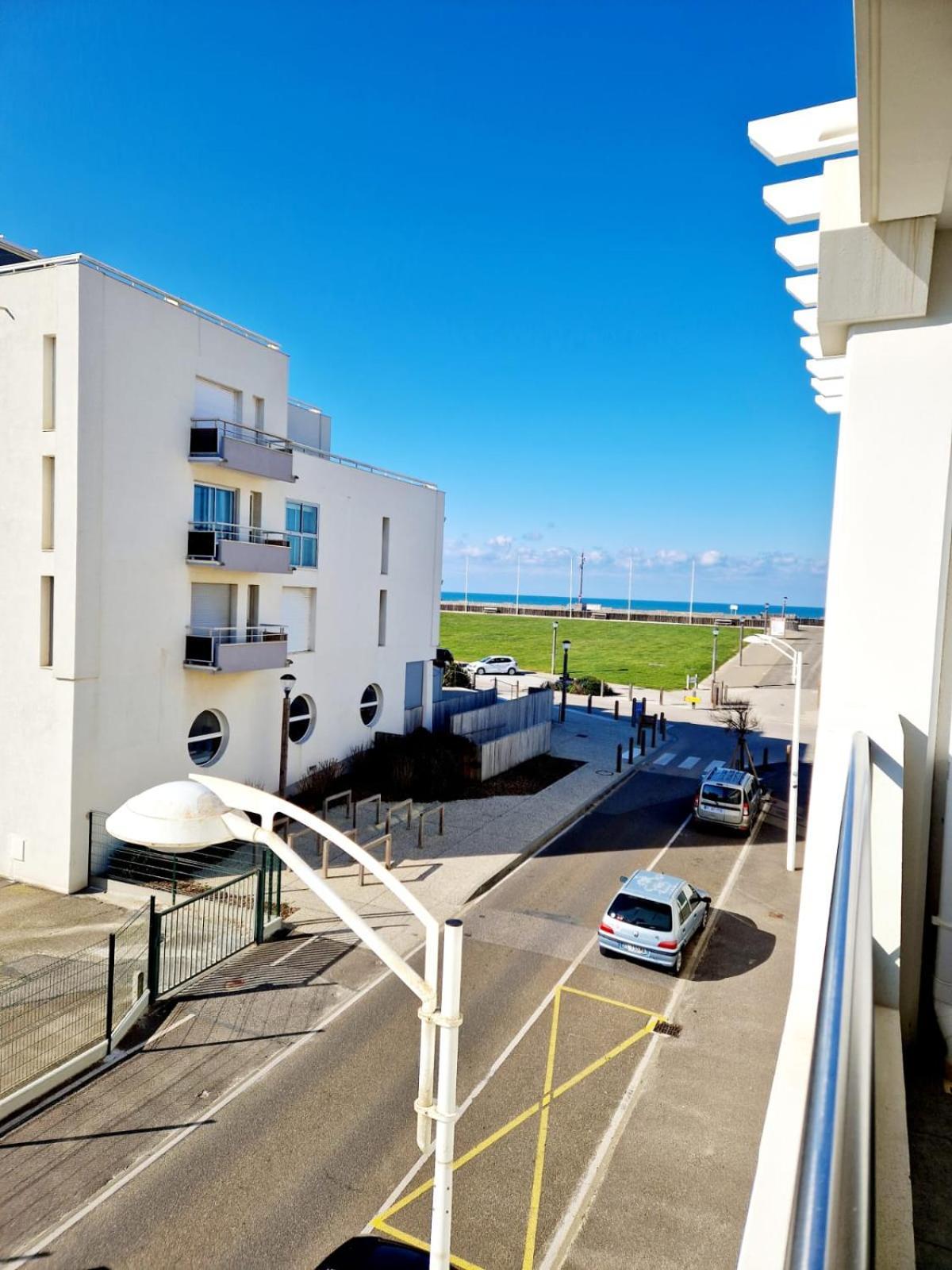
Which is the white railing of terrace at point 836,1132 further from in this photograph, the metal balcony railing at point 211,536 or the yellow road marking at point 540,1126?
the metal balcony railing at point 211,536

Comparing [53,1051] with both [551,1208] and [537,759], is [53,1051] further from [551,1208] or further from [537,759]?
[537,759]

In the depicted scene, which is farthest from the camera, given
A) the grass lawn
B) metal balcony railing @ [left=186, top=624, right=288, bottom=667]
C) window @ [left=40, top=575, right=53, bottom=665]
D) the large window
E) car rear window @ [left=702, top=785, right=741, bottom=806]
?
the grass lawn

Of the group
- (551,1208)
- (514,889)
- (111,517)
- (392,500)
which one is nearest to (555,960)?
(514,889)

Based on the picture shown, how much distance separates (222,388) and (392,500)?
8.12 m

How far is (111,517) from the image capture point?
54.5 ft

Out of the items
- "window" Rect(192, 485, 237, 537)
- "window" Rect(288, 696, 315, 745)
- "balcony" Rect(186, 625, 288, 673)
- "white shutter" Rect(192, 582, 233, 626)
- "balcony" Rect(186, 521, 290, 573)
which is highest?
"window" Rect(192, 485, 237, 537)

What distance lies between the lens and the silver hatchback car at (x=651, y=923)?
13.3m

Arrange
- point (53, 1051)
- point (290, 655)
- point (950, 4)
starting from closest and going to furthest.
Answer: point (950, 4) → point (53, 1051) → point (290, 655)

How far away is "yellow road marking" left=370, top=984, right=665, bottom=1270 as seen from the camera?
26.0ft

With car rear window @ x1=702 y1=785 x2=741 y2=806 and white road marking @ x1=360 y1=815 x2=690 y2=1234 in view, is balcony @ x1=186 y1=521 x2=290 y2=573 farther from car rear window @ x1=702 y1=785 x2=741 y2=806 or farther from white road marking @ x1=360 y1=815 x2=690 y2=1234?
car rear window @ x1=702 y1=785 x2=741 y2=806

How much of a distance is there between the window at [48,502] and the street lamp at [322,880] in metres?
13.8

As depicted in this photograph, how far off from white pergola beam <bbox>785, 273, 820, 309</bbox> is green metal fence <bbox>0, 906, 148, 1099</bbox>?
10611 millimetres

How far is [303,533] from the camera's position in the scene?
2298 cm

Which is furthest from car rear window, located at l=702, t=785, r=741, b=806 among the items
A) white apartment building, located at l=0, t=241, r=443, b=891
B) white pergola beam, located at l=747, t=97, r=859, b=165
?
white pergola beam, located at l=747, t=97, r=859, b=165
